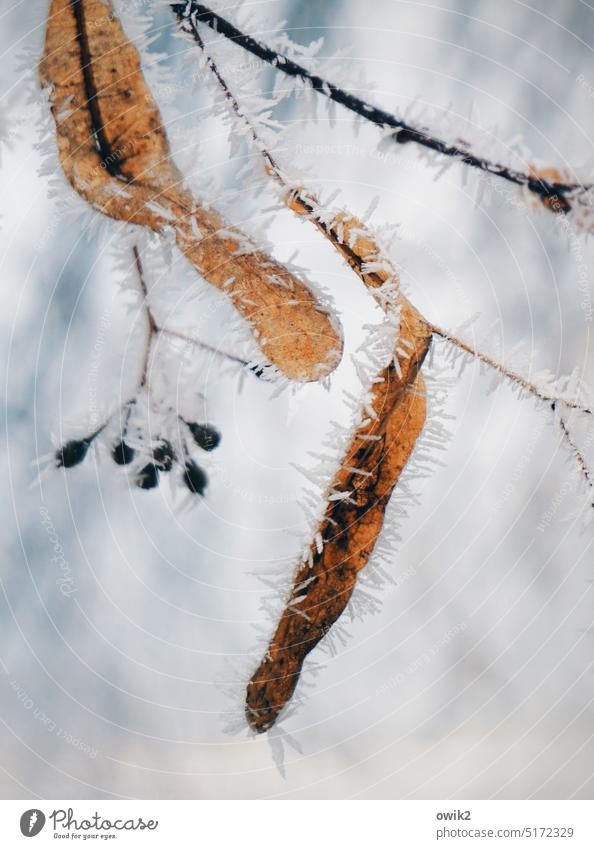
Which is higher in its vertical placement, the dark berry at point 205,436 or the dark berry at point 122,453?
the dark berry at point 205,436

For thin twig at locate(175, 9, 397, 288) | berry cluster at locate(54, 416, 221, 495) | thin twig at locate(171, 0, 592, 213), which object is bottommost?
berry cluster at locate(54, 416, 221, 495)

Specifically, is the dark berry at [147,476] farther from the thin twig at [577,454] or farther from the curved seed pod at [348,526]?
Result: the thin twig at [577,454]

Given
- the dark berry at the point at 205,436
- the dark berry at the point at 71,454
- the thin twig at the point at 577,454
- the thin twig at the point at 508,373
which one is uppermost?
the thin twig at the point at 508,373

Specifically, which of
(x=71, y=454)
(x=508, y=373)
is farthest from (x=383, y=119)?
(x=71, y=454)

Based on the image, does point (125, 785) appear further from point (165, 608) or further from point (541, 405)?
point (541, 405)
